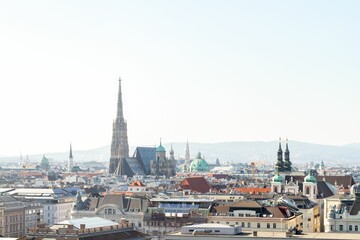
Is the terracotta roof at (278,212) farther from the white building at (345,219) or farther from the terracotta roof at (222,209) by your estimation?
the white building at (345,219)

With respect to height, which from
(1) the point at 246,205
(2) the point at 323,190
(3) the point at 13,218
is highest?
(2) the point at 323,190

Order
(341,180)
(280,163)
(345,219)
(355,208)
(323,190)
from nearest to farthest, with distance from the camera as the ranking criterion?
(345,219) → (355,208) → (323,190) → (341,180) → (280,163)

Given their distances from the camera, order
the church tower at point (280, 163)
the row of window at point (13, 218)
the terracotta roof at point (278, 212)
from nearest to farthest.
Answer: the terracotta roof at point (278, 212), the row of window at point (13, 218), the church tower at point (280, 163)

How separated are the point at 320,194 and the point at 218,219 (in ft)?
179

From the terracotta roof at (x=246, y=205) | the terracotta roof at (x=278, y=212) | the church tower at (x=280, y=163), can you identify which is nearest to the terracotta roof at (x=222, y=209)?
the terracotta roof at (x=246, y=205)

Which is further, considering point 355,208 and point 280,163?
point 280,163

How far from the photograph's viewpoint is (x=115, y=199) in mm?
132625

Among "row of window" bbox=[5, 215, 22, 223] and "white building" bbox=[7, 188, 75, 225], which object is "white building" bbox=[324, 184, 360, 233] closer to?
"row of window" bbox=[5, 215, 22, 223]

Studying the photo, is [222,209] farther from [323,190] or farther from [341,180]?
[341,180]

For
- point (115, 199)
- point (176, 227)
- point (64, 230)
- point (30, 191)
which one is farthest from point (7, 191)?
point (64, 230)

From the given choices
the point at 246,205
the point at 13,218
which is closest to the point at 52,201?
the point at 13,218

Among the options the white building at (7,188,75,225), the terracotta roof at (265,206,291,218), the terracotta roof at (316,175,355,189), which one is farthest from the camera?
the terracotta roof at (316,175,355,189)

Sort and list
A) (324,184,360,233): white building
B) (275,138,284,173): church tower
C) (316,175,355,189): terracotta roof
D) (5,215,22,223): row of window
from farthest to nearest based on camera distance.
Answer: (275,138,284,173): church tower
(316,175,355,189): terracotta roof
(5,215,22,223): row of window
(324,184,360,233): white building

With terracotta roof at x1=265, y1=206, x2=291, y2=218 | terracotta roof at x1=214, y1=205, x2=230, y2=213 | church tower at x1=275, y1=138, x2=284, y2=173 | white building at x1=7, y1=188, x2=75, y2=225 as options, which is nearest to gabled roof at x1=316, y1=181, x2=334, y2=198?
church tower at x1=275, y1=138, x2=284, y2=173
